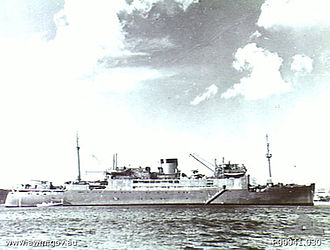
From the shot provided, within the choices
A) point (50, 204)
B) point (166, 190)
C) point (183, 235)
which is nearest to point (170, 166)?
point (166, 190)

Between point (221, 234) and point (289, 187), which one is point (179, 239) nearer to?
point (221, 234)

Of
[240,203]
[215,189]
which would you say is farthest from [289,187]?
[215,189]

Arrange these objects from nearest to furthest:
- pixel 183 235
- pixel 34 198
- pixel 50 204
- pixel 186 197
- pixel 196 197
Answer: pixel 183 235, pixel 196 197, pixel 186 197, pixel 50 204, pixel 34 198

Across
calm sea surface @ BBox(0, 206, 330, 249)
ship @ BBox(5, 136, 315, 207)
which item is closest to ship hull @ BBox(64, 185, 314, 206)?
ship @ BBox(5, 136, 315, 207)

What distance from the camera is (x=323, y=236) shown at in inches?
614

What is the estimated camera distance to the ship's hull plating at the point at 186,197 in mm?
38938

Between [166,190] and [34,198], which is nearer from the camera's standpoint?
[166,190]

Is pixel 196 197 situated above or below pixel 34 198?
above

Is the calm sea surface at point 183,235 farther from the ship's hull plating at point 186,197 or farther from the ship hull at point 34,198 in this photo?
the ship hull at point 34,198

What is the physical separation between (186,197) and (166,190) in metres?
2.46

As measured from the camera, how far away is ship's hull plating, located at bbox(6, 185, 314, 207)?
3894cm

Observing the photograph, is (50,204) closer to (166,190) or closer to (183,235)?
(166,190)

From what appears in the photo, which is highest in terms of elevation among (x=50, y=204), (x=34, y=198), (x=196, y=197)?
(x=196, y=197)

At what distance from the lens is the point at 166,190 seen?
4081 cm
